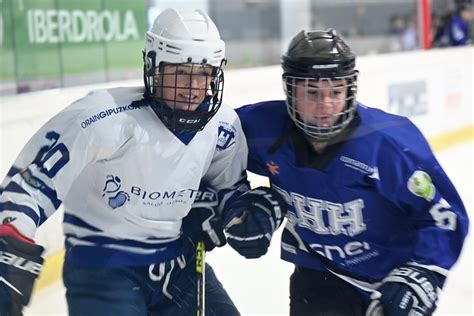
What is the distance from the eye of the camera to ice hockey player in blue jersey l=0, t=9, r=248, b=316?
1376 millimetres

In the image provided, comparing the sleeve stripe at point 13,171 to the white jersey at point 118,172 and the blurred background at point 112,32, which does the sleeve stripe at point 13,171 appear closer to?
the white jersey at point 118,172

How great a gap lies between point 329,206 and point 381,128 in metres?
0.20

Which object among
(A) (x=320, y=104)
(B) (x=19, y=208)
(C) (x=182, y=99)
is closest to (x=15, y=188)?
(B) (x=19, y=208)

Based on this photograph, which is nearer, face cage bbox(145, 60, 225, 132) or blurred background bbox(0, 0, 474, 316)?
face cage bbox(145, 60, 225, 132)

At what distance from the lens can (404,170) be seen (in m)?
1.47

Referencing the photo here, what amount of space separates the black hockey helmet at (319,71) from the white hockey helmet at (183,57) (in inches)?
6.2

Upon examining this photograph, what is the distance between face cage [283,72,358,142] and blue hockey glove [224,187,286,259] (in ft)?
0.58

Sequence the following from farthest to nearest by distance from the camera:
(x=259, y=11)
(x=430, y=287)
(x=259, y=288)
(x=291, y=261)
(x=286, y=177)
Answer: (x=259, y=11), (x=259, y=288), (x=291, y=261), (x=286, y=177), (x=430, y=287)

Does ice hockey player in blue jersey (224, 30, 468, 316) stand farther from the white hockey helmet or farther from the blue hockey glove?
the white hockey helmet

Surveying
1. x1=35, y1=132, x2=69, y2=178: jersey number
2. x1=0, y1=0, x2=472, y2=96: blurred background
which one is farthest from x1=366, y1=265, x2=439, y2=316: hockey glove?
x1=0, y1=0, x2=472, y2=96: blurred background

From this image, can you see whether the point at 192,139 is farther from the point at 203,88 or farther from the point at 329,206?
the point at 329,206

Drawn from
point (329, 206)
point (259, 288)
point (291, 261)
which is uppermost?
point (329, 206)

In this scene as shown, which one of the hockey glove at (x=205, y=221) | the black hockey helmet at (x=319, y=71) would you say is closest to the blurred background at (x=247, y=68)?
the hockey glove at (x=205, y=221)

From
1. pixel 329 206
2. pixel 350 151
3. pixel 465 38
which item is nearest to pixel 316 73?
pixel 350 151
